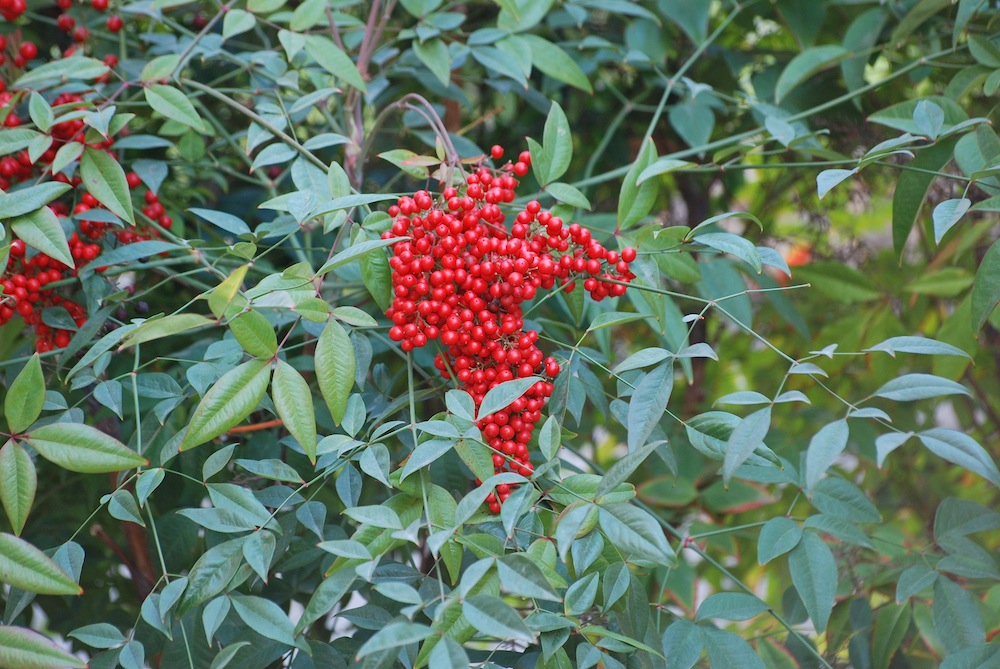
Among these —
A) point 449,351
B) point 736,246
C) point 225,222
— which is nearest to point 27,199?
point 225,222

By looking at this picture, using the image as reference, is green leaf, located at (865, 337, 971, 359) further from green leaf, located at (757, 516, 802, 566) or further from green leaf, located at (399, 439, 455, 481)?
green leaf, located at (399, 439, 455, 481)

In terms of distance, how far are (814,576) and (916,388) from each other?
0.17m

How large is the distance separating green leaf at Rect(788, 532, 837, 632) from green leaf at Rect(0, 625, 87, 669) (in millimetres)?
520

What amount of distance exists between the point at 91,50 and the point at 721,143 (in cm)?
78

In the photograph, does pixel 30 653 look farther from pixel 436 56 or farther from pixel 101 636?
pixel 436 56

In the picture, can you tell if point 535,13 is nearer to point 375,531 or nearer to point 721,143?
point 721,143

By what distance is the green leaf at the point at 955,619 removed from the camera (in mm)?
673

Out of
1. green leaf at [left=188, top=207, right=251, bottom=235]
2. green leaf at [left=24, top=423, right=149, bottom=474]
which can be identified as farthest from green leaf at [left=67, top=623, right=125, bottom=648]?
green leaf at [left=188, top=207, right=251, bottom=235]

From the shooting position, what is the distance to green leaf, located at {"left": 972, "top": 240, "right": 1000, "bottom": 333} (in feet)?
2.10

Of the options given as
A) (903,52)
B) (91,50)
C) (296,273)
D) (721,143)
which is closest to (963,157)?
(721,143)

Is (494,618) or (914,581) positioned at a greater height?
(494,618)

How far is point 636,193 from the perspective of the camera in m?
0.72

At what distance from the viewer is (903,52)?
40.7 inches

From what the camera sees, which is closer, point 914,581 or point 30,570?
point 30,570
